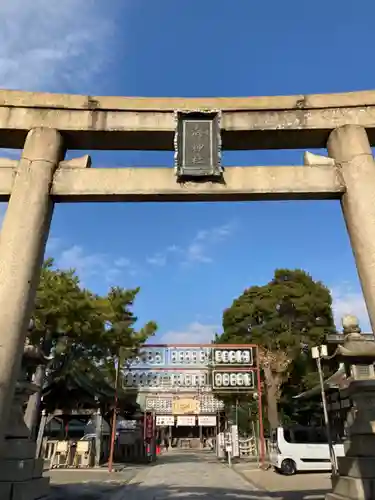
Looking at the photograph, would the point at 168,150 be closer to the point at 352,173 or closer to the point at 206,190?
the point at 206,190

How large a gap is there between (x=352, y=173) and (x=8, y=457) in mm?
8383

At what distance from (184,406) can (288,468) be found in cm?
1875

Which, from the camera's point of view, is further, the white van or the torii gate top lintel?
the white van

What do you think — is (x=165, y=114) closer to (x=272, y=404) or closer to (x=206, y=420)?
(x=272, y=404)

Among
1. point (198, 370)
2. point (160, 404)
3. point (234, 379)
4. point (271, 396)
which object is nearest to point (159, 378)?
point (198, 370)

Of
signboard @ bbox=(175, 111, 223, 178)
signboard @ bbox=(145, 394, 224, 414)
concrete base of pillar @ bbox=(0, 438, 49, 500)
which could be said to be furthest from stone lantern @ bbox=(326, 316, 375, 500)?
signboard @ bbox=(145, 394, 224, 414)

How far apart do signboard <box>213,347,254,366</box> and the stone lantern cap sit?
1067cm

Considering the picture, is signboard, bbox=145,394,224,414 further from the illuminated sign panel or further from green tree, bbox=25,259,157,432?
the illuminated sign panel

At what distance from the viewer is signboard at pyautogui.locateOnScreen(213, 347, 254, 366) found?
20391 mm

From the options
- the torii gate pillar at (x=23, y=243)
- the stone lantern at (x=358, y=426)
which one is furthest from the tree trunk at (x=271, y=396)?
the torii gate pillar at (x=23, y=243)

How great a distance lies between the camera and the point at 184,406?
1405 inches

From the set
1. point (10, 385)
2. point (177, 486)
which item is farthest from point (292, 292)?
point (10, 385)

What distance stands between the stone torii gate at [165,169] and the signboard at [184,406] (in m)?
29.9

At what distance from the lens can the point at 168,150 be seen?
887cm
